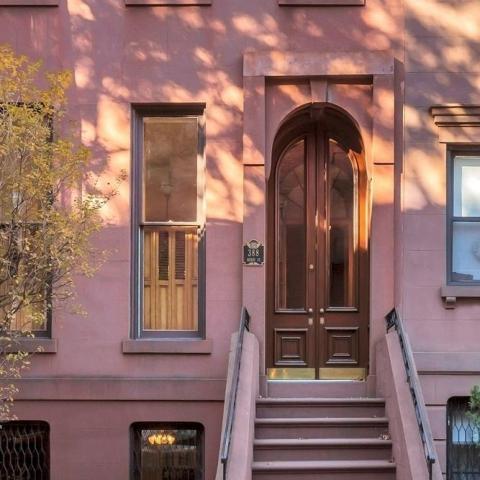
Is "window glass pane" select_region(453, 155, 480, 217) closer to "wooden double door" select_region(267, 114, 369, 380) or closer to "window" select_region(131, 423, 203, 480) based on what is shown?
"wooden double door" select_region(267, 114, 369, 380)

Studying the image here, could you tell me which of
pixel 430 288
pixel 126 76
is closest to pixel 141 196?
pixel 126 76

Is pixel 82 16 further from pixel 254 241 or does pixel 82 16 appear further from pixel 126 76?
pixel 254 241

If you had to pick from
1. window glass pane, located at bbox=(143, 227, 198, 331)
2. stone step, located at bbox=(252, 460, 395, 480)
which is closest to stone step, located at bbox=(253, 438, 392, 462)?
stone step, located at bbox=(252, 460, 395, 480)

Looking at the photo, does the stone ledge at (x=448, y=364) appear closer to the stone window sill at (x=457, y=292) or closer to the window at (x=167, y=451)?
the stone window sill at (x=457, y=292)

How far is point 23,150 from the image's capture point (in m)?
7.34

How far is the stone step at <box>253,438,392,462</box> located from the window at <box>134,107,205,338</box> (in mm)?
1953

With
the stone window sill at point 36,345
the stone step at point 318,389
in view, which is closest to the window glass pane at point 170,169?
the stone window sill at point 36,345

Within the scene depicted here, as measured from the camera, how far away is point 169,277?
10.0 m

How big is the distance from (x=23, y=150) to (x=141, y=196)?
9.09 ft

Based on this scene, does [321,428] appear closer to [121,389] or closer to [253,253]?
[253,253]

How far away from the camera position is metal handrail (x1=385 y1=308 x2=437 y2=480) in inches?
299

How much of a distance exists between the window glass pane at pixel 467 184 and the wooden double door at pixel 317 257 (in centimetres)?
117

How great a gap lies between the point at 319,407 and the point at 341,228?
243 centimetres

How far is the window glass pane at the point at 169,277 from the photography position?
32.8 feet
